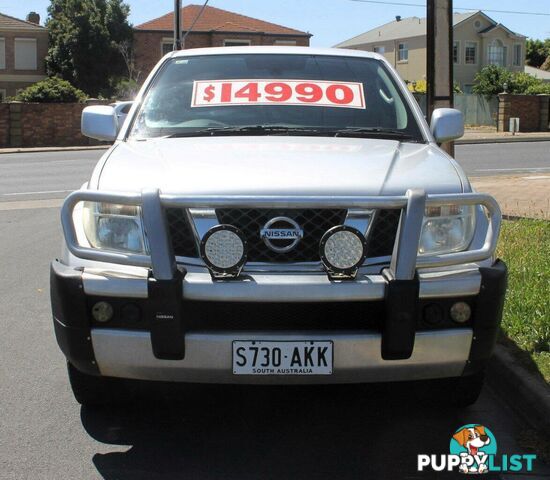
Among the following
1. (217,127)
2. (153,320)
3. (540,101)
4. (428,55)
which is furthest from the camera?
(540,101)

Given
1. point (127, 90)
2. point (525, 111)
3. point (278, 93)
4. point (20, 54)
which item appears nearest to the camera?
point (278, 93)

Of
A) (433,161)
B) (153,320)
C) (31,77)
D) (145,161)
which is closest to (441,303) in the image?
(433,161)

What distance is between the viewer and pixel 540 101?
40375 mm

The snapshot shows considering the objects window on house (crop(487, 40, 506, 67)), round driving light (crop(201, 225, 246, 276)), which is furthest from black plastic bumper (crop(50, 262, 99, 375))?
window on house (crop(487, 40, 506, 67))

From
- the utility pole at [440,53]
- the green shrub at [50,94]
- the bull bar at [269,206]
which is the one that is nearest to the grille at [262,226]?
the bull bar at [269,206]

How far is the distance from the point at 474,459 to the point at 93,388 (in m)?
1.87

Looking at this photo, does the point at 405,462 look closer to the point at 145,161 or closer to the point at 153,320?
the point at 153,320

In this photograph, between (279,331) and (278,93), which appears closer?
(279,331)

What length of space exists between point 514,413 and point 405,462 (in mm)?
918

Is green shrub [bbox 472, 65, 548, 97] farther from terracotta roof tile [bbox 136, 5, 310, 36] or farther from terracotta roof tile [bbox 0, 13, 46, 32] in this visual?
terracotta roof tile [bbox 0, 13, 46, 32]

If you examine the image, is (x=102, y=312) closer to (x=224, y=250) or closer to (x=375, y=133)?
(x=224, y=250)

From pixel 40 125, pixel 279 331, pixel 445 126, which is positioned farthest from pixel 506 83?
pixel 279 331

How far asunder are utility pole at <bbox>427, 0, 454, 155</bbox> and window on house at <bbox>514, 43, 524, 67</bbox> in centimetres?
5851

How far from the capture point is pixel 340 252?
3498 mm
